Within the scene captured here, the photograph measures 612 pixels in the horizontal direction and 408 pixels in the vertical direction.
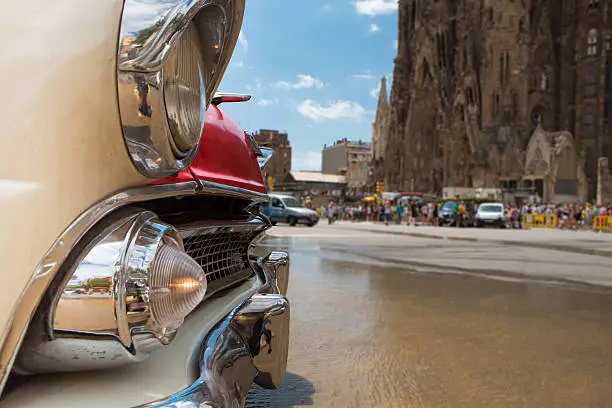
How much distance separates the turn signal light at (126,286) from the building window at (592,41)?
2122 inches

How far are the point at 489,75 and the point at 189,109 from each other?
5007 centimetres

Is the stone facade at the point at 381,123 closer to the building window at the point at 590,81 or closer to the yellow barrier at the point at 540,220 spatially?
the building window at the point at 590,81

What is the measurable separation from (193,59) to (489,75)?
5002cm

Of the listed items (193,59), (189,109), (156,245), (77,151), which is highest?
(193,59)

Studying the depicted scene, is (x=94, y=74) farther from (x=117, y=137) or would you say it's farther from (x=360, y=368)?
(x=360, y=368)

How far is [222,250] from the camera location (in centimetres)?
219

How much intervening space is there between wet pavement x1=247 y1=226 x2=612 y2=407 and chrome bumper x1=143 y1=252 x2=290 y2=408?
29.4 inches

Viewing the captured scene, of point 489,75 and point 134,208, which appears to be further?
point 489,75

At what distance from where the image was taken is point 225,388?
115 cm

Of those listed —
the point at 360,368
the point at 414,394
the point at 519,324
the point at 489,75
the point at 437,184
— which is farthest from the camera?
the point at 437,184

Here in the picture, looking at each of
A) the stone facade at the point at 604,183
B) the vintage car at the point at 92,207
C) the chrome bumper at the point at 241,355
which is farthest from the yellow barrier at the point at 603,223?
the vintage car at the point at 92,207

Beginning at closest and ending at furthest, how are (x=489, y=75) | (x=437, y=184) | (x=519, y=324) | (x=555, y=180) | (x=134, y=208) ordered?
(x=134, y=208) → (x=519, y=324) → (x=555, y=180) → (x=489, y=75) → (x=437, y=184)

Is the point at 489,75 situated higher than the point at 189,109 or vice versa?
the point at 489,75

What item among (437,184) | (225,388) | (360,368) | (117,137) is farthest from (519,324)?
(437,184)
